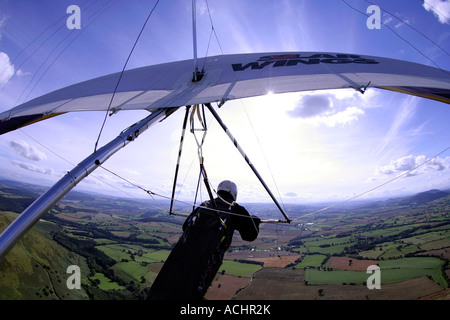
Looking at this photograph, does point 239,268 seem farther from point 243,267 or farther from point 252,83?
point 252,83

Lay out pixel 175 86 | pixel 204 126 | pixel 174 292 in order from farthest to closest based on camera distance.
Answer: pixel 204 126
pixel 175 86
pixel 174 292

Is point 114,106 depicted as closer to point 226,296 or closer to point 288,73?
point 288,73

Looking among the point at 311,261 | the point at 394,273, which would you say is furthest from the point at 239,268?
the point at 394,273

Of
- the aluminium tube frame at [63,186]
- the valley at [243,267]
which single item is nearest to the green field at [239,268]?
the valley at [243,267]

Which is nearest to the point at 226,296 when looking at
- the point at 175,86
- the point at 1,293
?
the point at 1,293

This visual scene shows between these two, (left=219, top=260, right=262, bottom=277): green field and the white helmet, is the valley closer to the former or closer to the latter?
(left=219, top=260, right=262, bottom=277): green field

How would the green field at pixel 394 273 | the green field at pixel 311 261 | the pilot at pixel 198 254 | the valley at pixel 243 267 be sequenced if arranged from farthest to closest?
the green field at pixel 311 261
the green field at pixel 394 273
the valley at pixel 243 267
the pilot at pixel 198 254

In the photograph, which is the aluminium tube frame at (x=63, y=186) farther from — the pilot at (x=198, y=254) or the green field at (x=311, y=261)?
the green field at (x=311, y=261)
